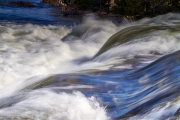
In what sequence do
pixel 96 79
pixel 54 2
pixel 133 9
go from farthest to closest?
pixel 54 2 → pixel 133 9 → pixel 96 79

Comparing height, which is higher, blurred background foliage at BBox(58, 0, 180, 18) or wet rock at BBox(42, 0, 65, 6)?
blurred background foliage at BBox(58, 0, 180, 18)

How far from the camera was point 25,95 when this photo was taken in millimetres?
6320

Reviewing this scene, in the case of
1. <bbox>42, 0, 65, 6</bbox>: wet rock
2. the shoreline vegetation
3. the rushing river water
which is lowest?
<bbox>42, 0, 65, 6</bbox>: wet rock

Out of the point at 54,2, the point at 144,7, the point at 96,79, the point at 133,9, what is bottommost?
the point at 54,2

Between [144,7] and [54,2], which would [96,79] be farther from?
[54,2]

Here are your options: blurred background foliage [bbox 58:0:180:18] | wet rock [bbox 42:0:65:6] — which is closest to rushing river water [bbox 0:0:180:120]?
blurred background foliage [bbox 58:0:180:18]

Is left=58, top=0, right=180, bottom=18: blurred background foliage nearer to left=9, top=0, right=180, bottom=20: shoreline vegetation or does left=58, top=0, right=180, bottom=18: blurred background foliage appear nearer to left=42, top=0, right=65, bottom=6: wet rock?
left=9, top=0, right=180, bottom=20: shoreline vegetation

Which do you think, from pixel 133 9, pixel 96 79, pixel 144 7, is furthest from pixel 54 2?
pixel 96 79

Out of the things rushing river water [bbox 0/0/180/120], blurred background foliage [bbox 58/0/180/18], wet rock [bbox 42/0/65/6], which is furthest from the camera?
wet rock [bbox 42/0/65/6]

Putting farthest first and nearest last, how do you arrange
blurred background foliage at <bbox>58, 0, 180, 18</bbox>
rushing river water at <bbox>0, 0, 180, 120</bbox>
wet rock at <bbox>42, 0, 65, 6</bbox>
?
wet rock at <bbox>42, 0, 65, 6</bbox>, blurred background foliage at <bbox>58, 0, 180, 18</bbox>, rushing river water at <bbox>0, 0, 180, 120</bbox>

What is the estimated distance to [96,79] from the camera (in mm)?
7141

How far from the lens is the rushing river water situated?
5332 mm

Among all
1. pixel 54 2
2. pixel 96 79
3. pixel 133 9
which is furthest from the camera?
pixel 54 2

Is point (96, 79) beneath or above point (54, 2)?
above
